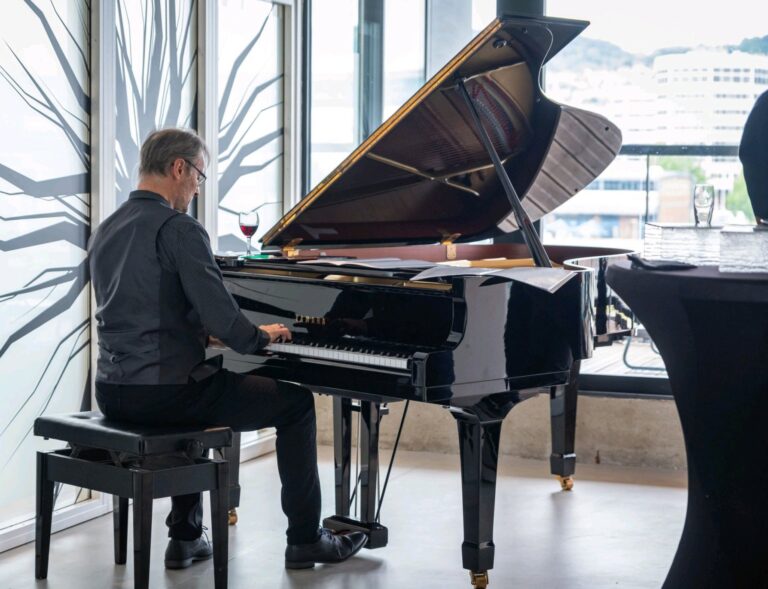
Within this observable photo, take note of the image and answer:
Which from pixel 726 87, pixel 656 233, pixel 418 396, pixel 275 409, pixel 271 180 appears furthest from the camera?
pixel 271 180

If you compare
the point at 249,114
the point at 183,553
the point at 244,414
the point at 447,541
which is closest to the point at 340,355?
the point at 244,414

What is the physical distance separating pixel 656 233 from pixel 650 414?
3142 mm

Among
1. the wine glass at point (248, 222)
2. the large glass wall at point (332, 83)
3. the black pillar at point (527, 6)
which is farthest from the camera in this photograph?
the large glass wall at point (332, 83)

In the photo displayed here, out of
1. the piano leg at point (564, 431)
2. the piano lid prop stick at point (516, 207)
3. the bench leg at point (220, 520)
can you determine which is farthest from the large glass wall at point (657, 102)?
the bench leg at point (220, 520)

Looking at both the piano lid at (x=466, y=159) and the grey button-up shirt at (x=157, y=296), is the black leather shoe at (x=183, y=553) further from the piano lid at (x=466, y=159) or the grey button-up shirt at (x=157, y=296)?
the piano lid at (x=466, y=159)

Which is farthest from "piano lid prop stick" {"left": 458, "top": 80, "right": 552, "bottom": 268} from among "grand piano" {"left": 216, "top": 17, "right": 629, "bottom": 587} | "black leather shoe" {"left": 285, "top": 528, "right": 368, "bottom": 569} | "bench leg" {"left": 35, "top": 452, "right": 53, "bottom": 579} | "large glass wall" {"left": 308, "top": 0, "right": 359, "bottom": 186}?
"large glass wall" {"left": 308, "top": 0, "right": 359, "bottom": 186}

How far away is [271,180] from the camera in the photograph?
586cm

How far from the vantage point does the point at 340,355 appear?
359cm

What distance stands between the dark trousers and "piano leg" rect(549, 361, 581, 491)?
1547mm

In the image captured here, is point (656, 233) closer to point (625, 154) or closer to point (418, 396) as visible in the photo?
point (418, 396)

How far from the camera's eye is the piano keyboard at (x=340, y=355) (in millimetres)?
3424

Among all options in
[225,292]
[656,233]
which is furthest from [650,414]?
[656,233]

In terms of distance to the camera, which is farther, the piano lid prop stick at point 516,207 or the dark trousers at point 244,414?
the piano lid prop stick at point 516,207

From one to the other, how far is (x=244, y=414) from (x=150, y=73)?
1.79 metres
